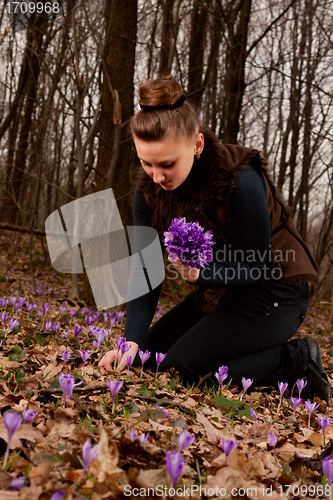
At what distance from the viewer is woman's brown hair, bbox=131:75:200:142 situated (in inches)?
95.0

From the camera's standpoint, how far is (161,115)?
2457 mm

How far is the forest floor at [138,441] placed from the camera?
47.9 inches

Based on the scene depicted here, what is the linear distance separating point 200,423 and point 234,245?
133 centimetres

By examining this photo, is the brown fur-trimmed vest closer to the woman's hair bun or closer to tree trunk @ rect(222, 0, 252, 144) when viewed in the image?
the woman's hair bun

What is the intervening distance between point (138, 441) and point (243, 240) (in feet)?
5.65

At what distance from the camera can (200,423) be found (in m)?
1.93

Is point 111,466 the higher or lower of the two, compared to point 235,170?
lower

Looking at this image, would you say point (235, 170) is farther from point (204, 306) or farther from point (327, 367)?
point (327, 367)

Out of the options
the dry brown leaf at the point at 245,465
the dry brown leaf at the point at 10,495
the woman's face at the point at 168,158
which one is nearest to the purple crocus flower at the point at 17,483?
the dry brown leaf at the point at 10,495

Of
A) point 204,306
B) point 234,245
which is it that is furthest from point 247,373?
point 234,245

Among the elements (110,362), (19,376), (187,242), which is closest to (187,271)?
(187,242)

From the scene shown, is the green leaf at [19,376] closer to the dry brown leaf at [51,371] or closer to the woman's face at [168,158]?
the dry brown leaf at [51,371]

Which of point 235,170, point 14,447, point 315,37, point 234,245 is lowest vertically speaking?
point 14,447

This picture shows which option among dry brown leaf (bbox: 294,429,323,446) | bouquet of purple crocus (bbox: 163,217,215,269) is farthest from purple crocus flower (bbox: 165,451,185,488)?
bouquet of purple crocus (bbox: 163,217,215,269)
